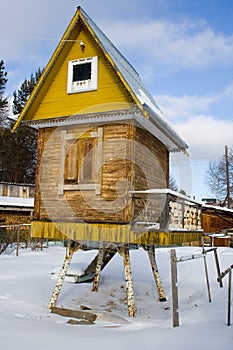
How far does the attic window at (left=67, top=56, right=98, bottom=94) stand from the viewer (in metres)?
9.49

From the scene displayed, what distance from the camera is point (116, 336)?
20.2ft

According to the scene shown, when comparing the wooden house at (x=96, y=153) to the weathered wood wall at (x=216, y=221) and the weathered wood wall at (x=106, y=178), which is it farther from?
the weathered wood wall at (x=216, y=221)

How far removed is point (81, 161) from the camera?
377 inches

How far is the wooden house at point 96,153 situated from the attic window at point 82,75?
1.1 inches

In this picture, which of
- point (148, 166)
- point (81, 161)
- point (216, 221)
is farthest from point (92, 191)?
point (216, 221)

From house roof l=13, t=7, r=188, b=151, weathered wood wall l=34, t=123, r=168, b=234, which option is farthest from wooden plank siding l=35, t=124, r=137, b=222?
house roof l=13, t=7, r=188, b=151

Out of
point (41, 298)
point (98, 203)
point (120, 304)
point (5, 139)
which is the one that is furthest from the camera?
point (5, 139)

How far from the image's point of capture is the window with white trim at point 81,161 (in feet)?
30.4

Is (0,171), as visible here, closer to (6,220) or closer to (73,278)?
(6,220)

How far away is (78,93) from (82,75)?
0.55 m

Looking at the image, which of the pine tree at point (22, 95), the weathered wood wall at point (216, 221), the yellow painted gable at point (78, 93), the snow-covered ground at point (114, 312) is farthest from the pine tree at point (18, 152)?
the weathered wood wall at point (216, 221)

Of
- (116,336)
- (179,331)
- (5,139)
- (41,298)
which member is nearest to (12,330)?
(116,336)

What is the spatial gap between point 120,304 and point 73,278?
2256mm

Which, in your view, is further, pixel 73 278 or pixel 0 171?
pixel 0 171
